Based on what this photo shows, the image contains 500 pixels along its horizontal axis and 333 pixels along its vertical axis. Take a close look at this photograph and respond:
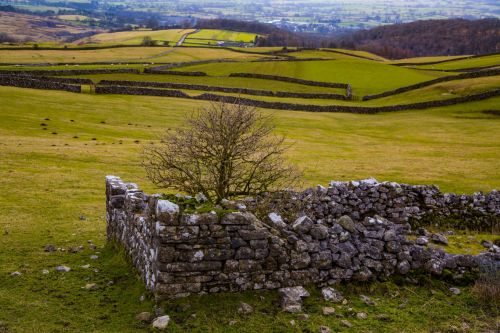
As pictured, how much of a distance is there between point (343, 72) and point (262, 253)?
3604 inches

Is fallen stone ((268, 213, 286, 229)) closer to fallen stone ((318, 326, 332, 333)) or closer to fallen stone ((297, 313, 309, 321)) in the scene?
fallen stone ((297, 313, 309, 321))

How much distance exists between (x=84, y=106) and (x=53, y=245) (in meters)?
41.0

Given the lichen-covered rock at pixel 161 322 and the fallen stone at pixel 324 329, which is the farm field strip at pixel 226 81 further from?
the fallen stone at pixel 324 329

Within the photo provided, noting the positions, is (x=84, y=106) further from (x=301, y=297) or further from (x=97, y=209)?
(x=301, y=297)

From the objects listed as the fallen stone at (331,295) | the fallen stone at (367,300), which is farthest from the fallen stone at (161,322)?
the fallen stone at (367,300)

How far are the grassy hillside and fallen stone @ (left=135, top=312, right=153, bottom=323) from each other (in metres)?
0.13

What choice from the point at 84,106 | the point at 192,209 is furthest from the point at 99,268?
the point at 84,106

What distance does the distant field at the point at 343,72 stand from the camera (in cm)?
8955

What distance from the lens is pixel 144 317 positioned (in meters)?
10.3

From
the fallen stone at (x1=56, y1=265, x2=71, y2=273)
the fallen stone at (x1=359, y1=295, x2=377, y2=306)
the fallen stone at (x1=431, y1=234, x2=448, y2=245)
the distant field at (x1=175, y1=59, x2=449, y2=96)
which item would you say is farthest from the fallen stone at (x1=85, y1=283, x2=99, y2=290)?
the distant field at (x1=175, y1=59, x2=449, y2=96)

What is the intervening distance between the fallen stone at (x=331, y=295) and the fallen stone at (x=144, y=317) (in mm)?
3487

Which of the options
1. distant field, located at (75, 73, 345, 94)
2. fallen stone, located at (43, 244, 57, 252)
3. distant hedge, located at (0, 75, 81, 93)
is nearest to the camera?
fallen stone, located at (43, 244, 57, 252)

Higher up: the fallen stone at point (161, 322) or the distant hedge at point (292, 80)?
the fallen stone at point (161, 322)

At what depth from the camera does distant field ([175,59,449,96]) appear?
89.6 m
